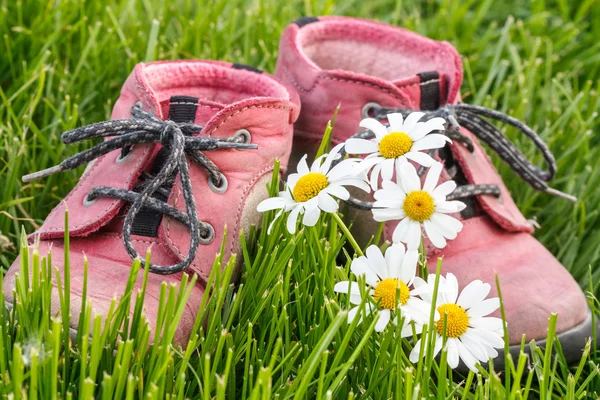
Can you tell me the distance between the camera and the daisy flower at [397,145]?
130cm

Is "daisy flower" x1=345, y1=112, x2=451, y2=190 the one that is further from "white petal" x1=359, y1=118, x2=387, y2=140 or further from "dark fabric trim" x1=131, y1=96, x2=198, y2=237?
"dark fabric trim" x1=131, y1=96, x2=198, y2=237

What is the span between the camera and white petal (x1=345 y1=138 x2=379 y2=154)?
1.37m

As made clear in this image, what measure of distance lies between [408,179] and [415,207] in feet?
0.16

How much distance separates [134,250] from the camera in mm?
1371

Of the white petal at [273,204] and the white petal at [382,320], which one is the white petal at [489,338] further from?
the white petal at [273,204]

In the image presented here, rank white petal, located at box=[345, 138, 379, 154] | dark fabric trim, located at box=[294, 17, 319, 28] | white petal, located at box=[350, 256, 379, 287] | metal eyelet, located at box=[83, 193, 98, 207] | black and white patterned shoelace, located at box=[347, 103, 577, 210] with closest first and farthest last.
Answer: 1. white petal, located at box=[350, 256, 379, 287]
2. white petal, located at box=[345, 138, 379, 154]
3. metal eyelet, located at box=[83, 193, 98, 207]
4. black and white patterned shoelace, located at box=[347, 103, 577, 210]
5. dark fabric trim, located at box=[294, 17, 319, 28]

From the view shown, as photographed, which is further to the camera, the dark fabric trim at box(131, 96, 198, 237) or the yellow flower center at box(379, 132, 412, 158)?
the dark fabric trim at box(131, 96, 198, 237)

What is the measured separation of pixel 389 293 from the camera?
4.06 ft

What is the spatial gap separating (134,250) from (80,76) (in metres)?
1.08

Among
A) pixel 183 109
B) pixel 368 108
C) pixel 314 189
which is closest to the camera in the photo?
pixel 314 189

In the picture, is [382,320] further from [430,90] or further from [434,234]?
[430,90]

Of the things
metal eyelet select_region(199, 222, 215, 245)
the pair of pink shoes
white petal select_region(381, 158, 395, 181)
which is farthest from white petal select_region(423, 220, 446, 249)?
metal eyelet select_region(199, 222, 215, 245)

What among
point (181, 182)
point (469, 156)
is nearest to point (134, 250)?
point (181, 182)

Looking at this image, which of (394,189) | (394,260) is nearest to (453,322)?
(394,260)
